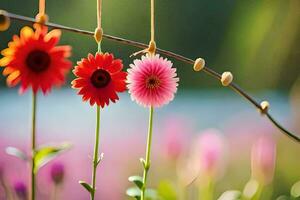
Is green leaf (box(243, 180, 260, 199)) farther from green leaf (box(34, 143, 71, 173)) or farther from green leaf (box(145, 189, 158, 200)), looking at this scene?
green leaf (box(34, 143, 71, 173))

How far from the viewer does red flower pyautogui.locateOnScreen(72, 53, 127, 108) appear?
451 millimetres

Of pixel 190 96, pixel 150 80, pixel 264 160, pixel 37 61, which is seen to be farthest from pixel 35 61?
pixel 190 96

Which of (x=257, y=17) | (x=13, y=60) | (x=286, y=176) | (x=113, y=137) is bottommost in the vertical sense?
(x=13, y=60)

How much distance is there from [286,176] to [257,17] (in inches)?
11.0

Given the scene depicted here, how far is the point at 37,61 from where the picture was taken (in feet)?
1.37

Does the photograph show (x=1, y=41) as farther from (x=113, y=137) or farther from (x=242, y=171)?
(x=242, y=171)

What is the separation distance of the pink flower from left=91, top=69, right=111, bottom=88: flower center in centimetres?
2

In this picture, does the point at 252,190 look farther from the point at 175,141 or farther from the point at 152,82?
the point at 152,82

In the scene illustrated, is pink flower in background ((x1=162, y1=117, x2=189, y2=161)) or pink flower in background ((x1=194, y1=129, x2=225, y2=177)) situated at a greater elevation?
pink flower in background ((x1=162, y1=117, x2=189, y2=161))

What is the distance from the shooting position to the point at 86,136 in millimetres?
897

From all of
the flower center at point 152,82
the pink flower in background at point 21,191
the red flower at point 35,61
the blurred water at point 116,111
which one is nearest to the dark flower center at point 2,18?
the red flower at point 35,61

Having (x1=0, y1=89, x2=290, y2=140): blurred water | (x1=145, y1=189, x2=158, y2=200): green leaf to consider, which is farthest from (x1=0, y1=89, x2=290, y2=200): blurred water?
(x1=145, y1=189, x2=158, y2=200): green leaf

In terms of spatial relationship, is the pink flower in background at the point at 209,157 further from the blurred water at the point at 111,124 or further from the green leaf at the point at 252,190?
the blurred water at the point at 111,124

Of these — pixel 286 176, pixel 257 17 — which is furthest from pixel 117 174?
pixel 257 17
